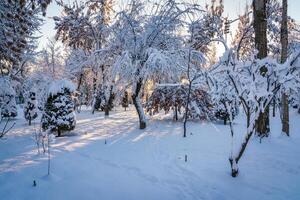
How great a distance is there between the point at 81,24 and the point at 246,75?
16885 millimetres

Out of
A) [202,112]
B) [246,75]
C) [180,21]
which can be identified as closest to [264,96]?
[246,75]

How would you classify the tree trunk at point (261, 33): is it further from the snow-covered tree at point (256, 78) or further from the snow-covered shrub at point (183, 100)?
the snow-covered shrub at point (183, 100)

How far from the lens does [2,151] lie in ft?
28.9

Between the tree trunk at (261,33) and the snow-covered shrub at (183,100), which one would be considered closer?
the tree trunk at (261,33)

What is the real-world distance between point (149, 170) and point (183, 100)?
8687 millimetres

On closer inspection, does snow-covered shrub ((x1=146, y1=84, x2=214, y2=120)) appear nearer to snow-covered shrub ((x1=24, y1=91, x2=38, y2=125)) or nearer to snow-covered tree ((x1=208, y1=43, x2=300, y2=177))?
snow-covered shrub ((x1=24, y1=91, x2=38, y2=125))

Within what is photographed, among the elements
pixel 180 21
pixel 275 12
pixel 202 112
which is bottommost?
pixel 202 112

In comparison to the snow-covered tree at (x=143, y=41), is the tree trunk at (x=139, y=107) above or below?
below

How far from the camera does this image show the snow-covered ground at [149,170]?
5398 mm

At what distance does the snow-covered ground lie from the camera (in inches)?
213

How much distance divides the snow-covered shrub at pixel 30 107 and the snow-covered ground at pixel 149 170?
5.44m

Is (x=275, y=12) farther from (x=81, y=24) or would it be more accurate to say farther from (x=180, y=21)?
(x=81, y=24)

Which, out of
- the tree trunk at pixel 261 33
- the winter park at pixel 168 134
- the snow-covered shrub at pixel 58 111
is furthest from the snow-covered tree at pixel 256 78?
the snow-covered shrub at pixel 58 111

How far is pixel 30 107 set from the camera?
1617 centimetres
